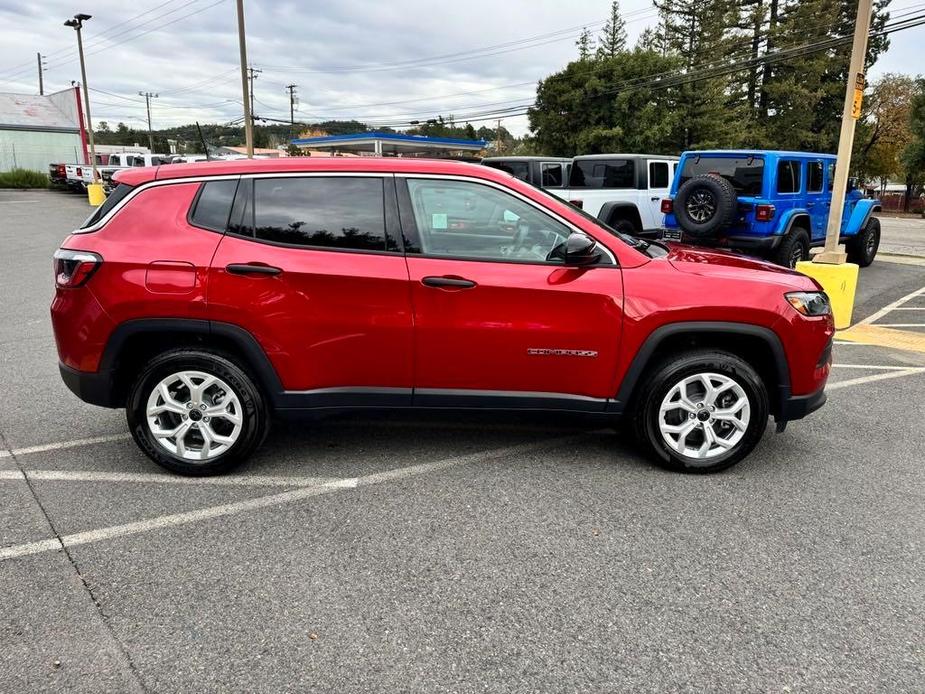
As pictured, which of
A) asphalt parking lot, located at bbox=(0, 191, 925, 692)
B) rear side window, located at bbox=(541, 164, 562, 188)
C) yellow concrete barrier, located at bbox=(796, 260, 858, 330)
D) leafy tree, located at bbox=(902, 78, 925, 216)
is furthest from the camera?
leafy tree, located at bbox=(902, 78, 925, 216)

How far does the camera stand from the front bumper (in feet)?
12.4

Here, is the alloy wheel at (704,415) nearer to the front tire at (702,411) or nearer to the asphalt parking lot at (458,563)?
the front tire at (702,411)

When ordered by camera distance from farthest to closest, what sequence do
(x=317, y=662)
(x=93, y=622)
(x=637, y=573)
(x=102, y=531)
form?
(x=102, y=531), (x=637, y=573), (x=93, y=622), (x=317, y=662)

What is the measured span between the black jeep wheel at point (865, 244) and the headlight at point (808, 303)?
401 inches

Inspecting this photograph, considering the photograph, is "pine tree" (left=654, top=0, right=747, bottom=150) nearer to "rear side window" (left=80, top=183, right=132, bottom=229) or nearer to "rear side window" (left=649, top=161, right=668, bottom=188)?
Result: "rear side window" (left=649, top=161, right=668, bottom=188)

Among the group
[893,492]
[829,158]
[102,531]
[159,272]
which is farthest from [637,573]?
[829,158]

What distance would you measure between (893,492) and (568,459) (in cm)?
177

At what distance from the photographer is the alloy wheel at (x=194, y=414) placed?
376 centimetres

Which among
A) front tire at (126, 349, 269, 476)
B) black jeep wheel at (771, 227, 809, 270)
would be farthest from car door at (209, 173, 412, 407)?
black jeep wheel at (771, 227, 809, 270)

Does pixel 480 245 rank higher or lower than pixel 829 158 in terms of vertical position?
lower

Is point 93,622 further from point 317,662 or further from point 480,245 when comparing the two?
point 480,245

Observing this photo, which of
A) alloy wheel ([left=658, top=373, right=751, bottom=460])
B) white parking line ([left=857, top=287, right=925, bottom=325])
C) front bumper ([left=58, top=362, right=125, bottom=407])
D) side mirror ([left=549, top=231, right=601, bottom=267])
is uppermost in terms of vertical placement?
side mirror ([left=549, top=231, right=601, bottom=267])

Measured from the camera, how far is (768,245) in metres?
10.2

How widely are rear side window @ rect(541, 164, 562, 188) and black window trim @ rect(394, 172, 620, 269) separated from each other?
10463mm
